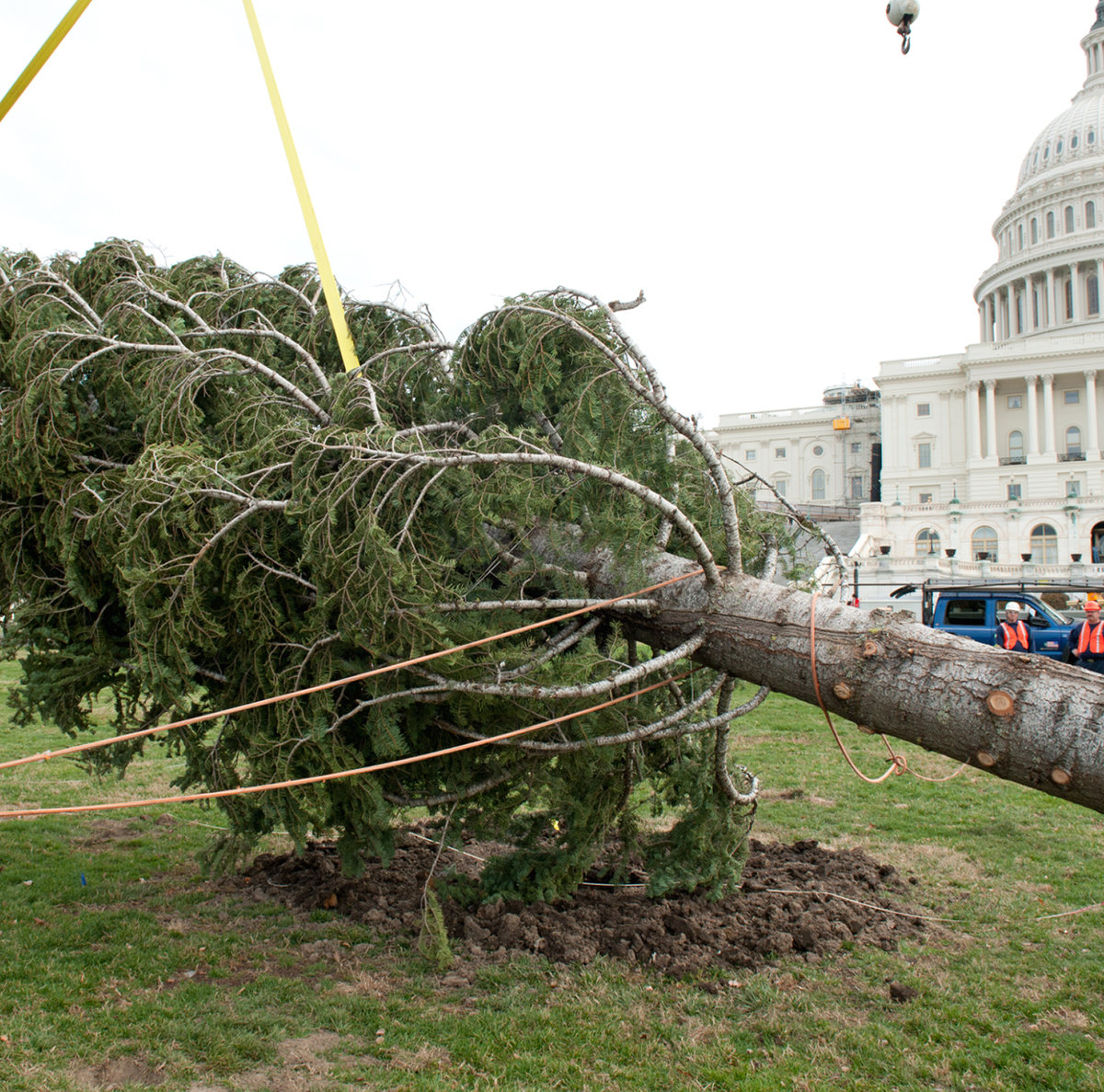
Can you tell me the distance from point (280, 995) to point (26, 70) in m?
4.59

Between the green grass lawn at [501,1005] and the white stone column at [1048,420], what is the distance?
65979 mm

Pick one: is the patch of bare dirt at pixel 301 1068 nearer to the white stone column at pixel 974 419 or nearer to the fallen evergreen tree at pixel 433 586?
the fallen evergreen tree at pixel 433 586

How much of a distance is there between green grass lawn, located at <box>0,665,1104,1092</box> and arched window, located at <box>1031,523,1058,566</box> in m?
49.0

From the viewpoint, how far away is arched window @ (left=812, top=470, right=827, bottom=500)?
8012cm

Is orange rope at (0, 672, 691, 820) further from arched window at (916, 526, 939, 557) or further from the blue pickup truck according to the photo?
arched window at (916, 526, 939, 557)

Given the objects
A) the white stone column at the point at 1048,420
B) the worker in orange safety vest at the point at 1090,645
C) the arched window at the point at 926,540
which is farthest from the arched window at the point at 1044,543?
the worker in orange safety vest at the point at 1090,645

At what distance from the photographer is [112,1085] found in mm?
3471

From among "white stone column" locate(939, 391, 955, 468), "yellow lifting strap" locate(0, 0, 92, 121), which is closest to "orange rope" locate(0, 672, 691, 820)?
"yellow lifting strap" locate(0, 0, 92, 121)

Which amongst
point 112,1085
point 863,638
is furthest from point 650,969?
point 112,1085

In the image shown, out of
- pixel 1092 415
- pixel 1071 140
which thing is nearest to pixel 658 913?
pixel 1092 415

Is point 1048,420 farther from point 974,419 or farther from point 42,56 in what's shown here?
point 42,56

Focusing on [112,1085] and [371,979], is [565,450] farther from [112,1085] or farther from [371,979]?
[112,1085]

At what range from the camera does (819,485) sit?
265 ft

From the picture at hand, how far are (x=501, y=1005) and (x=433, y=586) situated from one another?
6.63 ft
